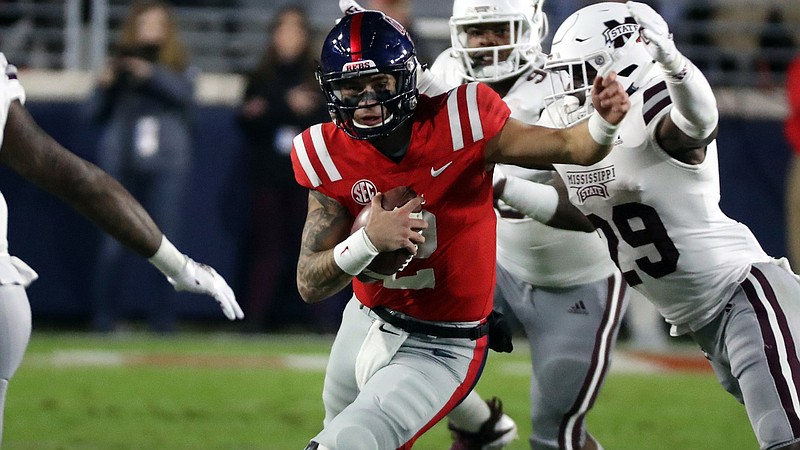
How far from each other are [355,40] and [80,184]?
Result: 2.57 ft

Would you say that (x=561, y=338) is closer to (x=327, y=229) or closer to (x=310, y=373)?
(x=327, y=229)

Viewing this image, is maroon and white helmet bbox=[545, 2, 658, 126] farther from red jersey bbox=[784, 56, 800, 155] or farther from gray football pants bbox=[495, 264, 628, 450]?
red jersey bbox=[784, 56, 800, 155]

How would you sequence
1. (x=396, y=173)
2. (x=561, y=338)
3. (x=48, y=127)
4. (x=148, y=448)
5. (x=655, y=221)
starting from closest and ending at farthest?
(x=396, y=173)
(x=655, y=221)
(x=561, y=338)
(x=148, y=448)
(x=48, y=127)

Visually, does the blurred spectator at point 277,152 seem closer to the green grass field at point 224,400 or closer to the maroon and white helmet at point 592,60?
the green grass field at point 224,400

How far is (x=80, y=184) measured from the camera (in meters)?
2.97

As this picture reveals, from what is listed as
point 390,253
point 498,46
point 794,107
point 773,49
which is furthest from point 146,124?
point 390,253

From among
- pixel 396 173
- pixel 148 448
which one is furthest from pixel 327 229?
pixel 148 448

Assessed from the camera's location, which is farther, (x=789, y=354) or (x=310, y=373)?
(x=310, y=373)

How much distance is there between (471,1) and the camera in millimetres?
4395

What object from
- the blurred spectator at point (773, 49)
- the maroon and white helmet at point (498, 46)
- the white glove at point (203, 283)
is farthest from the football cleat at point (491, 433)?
the blurred spectator at point (773, 49)

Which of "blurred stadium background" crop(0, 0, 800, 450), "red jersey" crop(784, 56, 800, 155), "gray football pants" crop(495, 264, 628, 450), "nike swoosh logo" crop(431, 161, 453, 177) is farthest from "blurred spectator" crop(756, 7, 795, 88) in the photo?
"nike swoosh logo" crop(431, 161, 453, 177)

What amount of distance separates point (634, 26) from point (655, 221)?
589mm

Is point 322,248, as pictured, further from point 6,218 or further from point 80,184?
point 6,218

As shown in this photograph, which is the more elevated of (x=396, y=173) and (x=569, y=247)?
(x=396, y=173)
